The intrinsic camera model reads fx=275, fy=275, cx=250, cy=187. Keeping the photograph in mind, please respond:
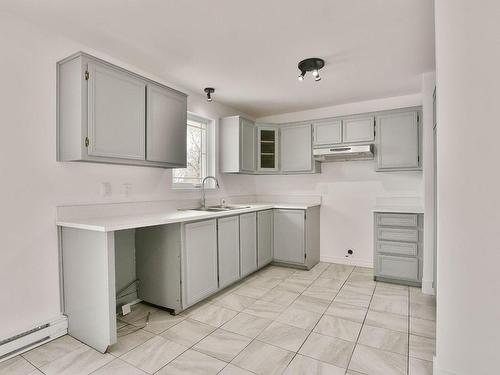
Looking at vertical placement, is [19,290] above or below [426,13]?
below

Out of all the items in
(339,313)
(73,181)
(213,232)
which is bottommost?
(339,313)

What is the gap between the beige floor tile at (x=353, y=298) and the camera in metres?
2.71

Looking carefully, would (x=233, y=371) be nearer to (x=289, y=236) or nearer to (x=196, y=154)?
(x=289, y=236)

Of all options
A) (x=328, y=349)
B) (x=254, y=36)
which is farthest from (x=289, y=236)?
(x=254, y=36)

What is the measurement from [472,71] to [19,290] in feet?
10.2

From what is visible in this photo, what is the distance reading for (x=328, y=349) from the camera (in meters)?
1.94

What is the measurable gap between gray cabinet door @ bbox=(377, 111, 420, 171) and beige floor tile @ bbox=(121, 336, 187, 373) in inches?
121

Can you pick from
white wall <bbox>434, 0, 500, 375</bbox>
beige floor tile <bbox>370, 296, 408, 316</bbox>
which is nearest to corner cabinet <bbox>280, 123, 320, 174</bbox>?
beige floor tile <bbox>370, 296, 408, 316</bbox>

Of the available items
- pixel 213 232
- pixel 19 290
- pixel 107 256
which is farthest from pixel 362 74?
pixel 19 290

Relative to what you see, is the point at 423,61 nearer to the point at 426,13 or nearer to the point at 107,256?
the point at 426,13

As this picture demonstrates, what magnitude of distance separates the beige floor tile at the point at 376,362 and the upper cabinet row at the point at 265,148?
2517mm

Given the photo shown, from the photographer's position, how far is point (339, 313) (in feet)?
8.20

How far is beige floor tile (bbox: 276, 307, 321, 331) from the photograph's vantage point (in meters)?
2.30

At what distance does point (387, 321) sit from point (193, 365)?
1.63 metres
